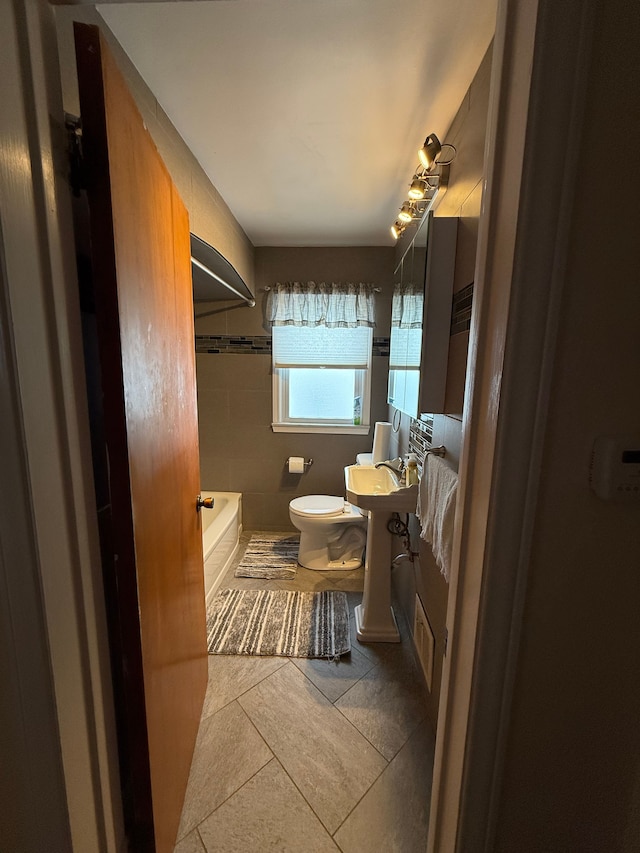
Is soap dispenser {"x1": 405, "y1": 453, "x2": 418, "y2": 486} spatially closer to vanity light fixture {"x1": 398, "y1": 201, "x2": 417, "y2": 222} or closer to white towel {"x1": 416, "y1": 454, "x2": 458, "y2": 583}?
white towel {"x1": 416, "y1": 454, "x2": 458, "y2": 583}

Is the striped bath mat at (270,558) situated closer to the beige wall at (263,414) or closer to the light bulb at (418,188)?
the beige wall at (263,414)

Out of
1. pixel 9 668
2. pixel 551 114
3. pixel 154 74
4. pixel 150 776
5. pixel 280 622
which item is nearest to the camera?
pixel 551 114

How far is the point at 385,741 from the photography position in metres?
1.31

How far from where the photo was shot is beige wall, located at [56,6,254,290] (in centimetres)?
70

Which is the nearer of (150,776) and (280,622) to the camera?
(150,776)

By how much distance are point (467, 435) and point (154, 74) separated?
61.4 inches

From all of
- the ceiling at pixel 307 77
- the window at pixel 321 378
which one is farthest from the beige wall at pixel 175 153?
the window at pixel 321 378

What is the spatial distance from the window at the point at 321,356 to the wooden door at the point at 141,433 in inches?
63.7

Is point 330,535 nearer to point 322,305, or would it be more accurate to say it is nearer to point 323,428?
point 323,428

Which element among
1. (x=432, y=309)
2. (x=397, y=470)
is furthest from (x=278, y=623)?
(x=432, y=309)

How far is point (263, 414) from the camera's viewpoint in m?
2.94

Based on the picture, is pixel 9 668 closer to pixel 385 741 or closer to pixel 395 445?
pixel 385 741

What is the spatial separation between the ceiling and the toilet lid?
81.7 inches

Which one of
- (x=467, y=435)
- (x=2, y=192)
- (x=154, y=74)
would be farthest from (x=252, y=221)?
(x=467, y=435)
